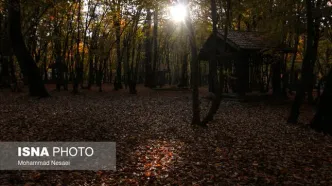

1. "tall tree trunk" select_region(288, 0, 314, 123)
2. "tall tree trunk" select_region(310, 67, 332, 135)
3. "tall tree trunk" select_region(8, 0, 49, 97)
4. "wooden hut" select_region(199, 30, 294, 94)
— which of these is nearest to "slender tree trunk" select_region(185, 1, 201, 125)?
"tall tree trunk" select_region(288, 0, 314, 123)

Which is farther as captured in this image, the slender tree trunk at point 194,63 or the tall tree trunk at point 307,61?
the tall tree trunk at point 307,61

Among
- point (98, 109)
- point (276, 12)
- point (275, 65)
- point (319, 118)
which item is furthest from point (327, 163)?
point (275, 65)

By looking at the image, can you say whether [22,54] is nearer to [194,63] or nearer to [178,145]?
[194,63]

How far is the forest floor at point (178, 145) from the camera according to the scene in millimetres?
6242

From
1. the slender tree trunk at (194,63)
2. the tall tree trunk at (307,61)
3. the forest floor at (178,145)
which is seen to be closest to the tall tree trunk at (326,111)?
the forest floor at (178,145)

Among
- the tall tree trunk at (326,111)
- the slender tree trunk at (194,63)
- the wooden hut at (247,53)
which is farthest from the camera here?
the wooden hut at (247,53)

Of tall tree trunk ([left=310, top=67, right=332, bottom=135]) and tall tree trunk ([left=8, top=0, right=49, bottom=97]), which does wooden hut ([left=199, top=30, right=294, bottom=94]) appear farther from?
tall tree trunk ([left=8, top=0, right=49, bottom=97])

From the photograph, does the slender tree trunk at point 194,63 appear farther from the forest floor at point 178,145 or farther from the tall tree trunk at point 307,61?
the tall tree trunk at point 307,61

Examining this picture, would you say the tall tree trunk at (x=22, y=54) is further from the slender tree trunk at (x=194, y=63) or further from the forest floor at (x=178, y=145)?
the slender tree trunk at (x=194, y=63)

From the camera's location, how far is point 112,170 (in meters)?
6.67

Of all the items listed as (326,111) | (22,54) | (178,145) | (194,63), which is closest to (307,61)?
(326,111)

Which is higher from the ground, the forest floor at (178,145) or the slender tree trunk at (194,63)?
the slender tree trunk at (194,63)

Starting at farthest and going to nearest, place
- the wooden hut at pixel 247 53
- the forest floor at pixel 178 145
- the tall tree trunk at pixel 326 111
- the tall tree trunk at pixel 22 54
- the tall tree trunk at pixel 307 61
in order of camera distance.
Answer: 1. the wooden hut at pixel 247 53
2. the tall tree trunk at pixel 22 54
3. the tall tree trunk at pixel 307 61
4. the tall tree trunk at pixel 326 111
5. the forest floor at pixel 178 145

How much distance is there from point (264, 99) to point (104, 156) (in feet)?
55.4
